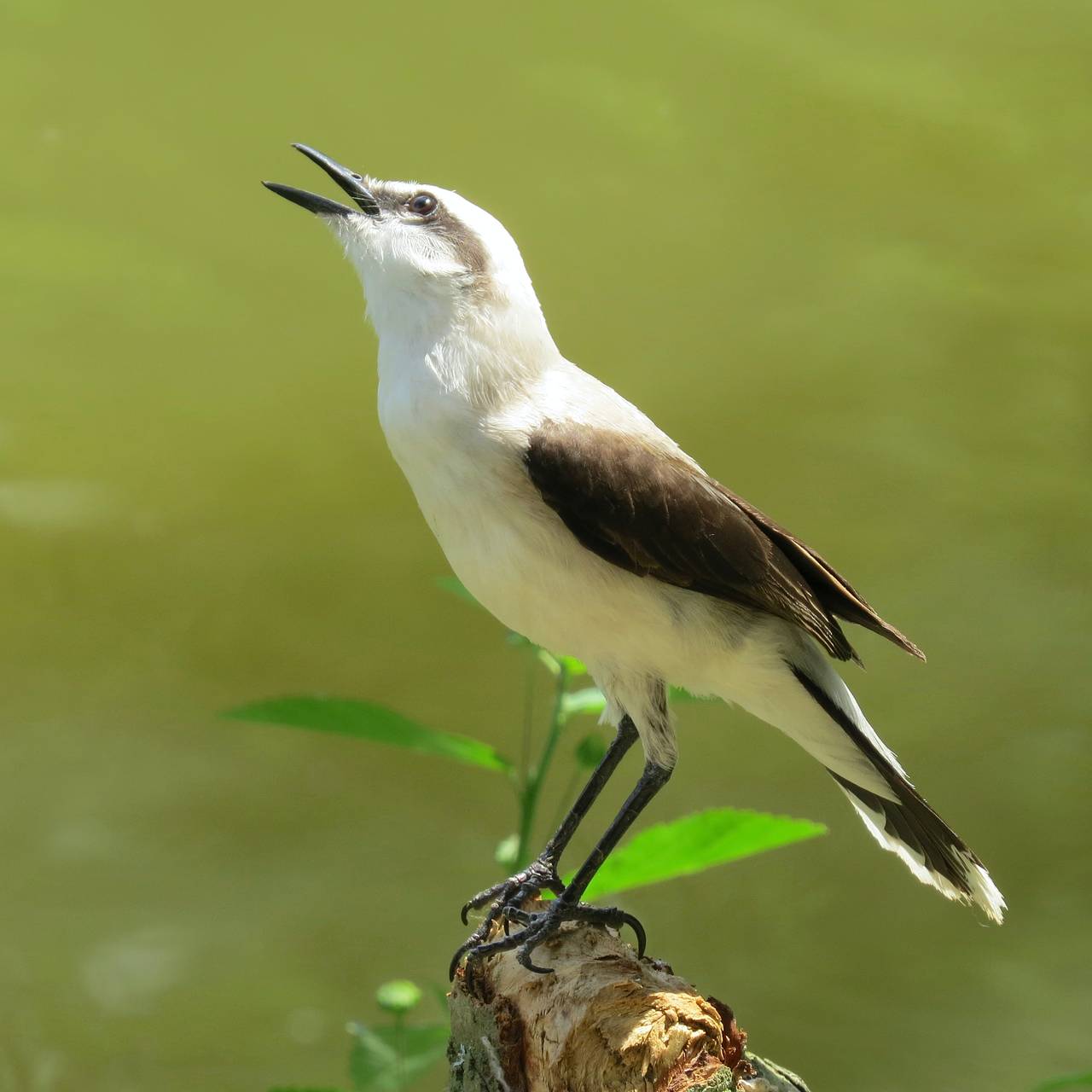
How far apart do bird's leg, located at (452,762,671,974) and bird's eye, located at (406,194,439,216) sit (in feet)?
2.95

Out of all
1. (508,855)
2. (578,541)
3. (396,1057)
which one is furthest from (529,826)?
(578,541)

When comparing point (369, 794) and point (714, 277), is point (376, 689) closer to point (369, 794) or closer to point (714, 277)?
point (369, 794)

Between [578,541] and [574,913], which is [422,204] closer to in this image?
[578,541]

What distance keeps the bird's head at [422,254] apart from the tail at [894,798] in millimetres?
714

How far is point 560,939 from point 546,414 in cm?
74

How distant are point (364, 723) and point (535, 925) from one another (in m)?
0.48

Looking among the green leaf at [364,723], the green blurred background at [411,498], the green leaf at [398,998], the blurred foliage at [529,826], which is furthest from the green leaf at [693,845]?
the green blurred background at [411,498]

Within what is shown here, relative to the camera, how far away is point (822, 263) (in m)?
3.58

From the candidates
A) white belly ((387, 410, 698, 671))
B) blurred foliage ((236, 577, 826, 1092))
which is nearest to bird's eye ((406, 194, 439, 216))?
white belly ((387, 410, 698, 671))

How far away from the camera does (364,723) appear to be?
83.4 inches

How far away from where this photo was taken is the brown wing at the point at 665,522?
1.73 m

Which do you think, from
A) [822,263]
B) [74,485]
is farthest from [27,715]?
[822,263]

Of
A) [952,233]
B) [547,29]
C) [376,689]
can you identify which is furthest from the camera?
[376,689]

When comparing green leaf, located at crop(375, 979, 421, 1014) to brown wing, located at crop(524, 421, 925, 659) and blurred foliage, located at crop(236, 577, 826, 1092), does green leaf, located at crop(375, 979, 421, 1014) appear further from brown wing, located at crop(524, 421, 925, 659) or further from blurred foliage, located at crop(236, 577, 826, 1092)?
brown wing, located at crop(524, 421, 925, 659)
